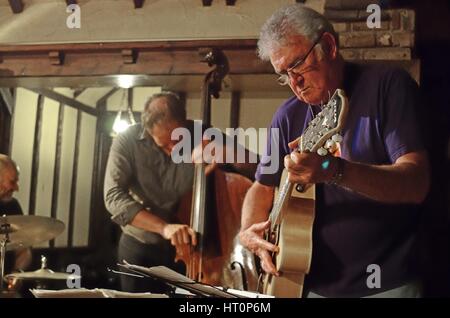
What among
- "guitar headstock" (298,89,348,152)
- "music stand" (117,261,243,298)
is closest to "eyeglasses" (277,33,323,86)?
"guitar headstock" (298,89,348,152)

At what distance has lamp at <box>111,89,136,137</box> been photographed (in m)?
2.48

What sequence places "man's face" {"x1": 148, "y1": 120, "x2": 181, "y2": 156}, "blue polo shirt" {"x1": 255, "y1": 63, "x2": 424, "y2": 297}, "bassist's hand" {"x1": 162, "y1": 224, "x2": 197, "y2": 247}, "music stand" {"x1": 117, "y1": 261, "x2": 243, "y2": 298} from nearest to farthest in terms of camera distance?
1. "music stand" {"x1": 117, "y1": 261, "x2": 243, "y2": 298}
2. "blue polo shirt" {"x1": 255, "y1": 63, "x2": 424, "y2": 297}
3. "bassist's hand" {"x1": 162, "y1": 224, "x2": 197, "y2": 247}
4. "man's face" {"x1": 148, "y1": 120, "x2": 181, "y2": 156}

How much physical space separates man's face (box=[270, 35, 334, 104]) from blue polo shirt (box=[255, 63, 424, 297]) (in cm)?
6

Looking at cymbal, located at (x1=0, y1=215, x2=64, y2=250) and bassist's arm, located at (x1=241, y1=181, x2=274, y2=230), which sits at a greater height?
bassist's arm, located at (x1=241, y1=181, x2=274, y2=230)

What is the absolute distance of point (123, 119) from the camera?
2473 millimetres

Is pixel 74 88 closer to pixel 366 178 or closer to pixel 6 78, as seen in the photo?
pixel 6 78

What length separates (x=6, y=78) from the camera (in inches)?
103

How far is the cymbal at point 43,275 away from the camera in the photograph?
2.38m

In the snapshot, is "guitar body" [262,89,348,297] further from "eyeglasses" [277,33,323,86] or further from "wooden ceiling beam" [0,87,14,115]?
"wooden ceiling beam" [0,87,14,115]

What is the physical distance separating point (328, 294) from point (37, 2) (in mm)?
1743

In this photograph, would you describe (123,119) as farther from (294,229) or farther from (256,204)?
(294,229)

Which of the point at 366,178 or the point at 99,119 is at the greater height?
the point at 99,119

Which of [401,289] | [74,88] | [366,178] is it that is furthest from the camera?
[74,88]
